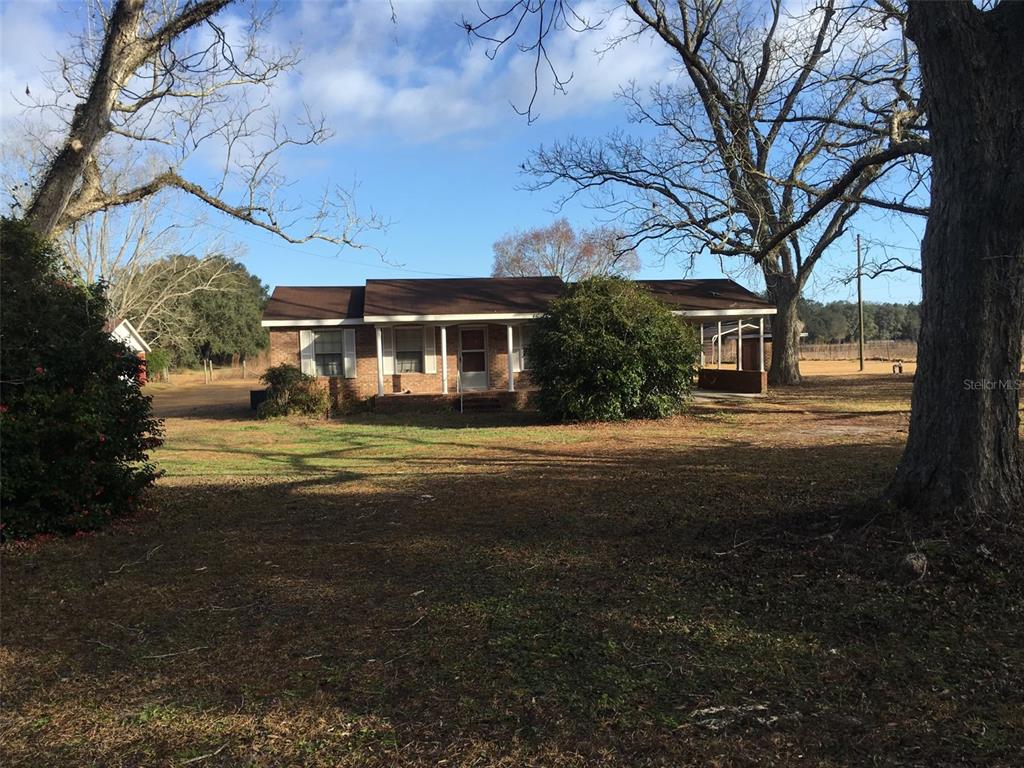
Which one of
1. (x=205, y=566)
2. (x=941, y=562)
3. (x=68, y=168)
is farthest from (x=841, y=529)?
(x=68, y=168)

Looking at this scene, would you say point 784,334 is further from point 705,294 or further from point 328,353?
point 328,353

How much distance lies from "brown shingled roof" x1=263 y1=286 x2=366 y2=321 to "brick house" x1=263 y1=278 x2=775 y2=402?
1.2 inches

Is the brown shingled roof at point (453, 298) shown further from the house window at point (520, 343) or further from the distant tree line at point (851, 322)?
the distant tree line at point (851, 322)

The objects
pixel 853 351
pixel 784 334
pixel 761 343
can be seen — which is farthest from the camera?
pixel 853 351

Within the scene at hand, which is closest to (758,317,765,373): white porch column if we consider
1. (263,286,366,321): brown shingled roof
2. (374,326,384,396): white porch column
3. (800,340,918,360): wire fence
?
(374,326,384,396): white porch column

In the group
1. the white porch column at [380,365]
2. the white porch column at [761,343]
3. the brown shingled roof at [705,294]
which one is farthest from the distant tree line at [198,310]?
the white porch column at [761,343]

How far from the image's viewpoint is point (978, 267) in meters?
4.63

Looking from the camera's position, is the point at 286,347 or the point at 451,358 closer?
the point at 286,347

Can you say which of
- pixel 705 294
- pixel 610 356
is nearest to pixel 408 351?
pixel 610 356

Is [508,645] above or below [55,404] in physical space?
below

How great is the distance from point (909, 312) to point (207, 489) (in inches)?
4546

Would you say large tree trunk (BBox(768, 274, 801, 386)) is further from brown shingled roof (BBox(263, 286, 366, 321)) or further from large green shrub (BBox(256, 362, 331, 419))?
large green shrub (BBox(256, 362, 331, 419))

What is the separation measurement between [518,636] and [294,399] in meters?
16.8

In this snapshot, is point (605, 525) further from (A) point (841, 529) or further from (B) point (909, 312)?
(B) point (909, 312)
